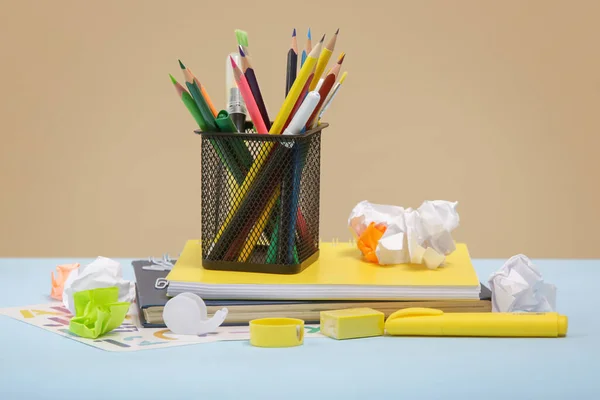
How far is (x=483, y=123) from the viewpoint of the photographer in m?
2.15

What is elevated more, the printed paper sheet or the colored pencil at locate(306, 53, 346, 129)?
the colored pencil at locate(306, 53, 346, 129)

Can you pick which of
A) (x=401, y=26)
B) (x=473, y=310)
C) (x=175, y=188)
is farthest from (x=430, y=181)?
(x=473, y=310)

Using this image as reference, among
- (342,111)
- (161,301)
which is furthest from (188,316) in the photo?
(342,111)

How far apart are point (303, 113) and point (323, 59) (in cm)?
7

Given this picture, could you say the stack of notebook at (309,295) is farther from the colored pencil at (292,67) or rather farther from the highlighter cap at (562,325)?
the colored pencil at (292,67)

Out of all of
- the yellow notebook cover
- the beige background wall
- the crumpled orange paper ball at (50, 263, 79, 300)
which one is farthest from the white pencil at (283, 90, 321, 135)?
the beige background wall

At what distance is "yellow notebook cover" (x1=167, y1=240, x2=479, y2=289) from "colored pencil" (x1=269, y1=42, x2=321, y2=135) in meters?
0.14

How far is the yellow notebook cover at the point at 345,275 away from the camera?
0.91m

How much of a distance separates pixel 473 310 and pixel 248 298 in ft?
0.69

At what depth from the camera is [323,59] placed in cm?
96

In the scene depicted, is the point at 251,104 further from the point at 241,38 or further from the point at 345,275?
the point at 345,275

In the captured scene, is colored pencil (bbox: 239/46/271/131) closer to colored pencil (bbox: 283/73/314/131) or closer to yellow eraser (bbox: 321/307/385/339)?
colored pencil (bbox: 283/73/314/131)

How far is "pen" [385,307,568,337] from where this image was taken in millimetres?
853

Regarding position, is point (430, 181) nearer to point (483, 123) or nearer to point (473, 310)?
point (483, 123)
